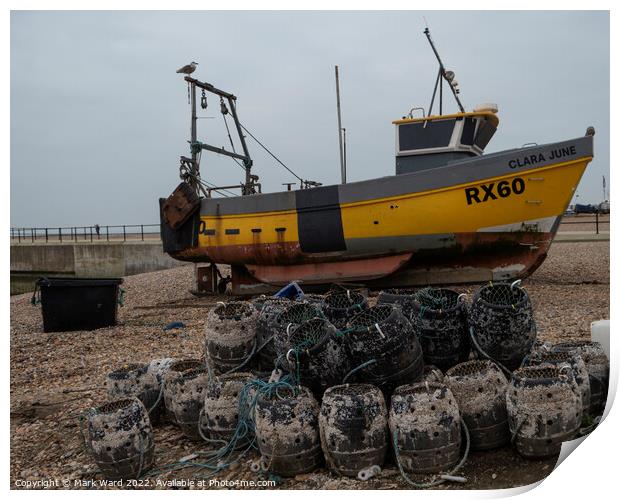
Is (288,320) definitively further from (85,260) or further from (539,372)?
(85,260)

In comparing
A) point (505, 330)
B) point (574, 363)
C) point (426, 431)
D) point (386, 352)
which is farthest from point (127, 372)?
point (574, 363)

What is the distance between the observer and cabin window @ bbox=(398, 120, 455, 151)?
1135 centimetres

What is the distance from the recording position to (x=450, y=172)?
32.3ft

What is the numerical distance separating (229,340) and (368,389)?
58.7 inches

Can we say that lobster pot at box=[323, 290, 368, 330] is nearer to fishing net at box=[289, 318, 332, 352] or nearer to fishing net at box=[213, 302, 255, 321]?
fishing net at box=[289, 318, 332, 352]

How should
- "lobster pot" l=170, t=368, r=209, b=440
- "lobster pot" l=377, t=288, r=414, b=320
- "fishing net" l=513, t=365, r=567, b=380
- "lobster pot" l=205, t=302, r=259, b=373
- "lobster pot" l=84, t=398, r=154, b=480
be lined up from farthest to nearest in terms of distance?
"lobster pot" l=205, t=302, r=259, b=373, "lobster pot" l=377, t=288, r=414, b=320, "lobster pot" l=170, t=368, r=209, b=440, "lobster pot" l=84, t=398, r=154, b=480, "fishing net" l=513, t=365, r=567, b=380

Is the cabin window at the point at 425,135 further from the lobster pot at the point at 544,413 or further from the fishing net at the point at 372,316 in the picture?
the lobster pot at the point at 544,413

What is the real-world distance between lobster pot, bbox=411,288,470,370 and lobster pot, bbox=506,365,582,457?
86 cm

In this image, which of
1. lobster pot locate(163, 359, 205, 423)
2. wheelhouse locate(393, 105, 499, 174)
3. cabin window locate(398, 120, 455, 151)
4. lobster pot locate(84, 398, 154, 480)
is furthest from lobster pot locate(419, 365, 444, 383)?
cabin window locate(398, 120, 455, 151)

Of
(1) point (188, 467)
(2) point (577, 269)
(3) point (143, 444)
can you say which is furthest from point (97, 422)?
(2) point (577, 269)

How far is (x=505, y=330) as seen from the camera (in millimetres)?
4004

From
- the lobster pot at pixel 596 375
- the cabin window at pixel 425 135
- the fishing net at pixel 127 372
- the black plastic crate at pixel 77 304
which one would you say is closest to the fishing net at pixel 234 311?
the fishing net at pixel 127 372

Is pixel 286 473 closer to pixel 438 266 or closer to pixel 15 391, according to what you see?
pixel 15 391
